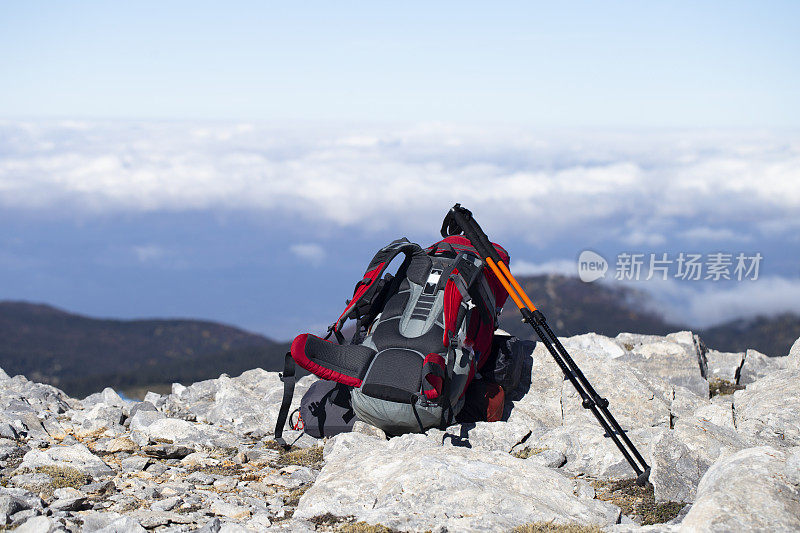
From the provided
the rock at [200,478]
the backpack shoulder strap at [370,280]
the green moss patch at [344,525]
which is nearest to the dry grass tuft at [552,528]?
the green moss patch at [344,525]

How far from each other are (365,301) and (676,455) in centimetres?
479

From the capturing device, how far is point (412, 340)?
945cm

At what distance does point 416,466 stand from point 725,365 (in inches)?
376

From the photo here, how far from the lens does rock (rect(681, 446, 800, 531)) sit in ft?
16.1

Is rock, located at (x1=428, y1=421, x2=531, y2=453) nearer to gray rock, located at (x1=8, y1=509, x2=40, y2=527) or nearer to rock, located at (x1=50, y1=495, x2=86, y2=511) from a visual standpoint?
rock, located at (x1=50, y1=495, x2=86, y2=511)

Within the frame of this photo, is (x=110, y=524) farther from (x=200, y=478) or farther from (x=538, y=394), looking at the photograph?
(x=538, y=394)

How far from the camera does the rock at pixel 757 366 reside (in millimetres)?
13414

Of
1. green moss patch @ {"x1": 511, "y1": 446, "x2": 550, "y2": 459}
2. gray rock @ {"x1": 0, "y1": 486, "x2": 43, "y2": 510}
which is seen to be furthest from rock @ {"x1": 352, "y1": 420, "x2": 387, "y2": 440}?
gray rock @ {"x1": 0, "y1": 486, "x2": 43, "y2": 510}

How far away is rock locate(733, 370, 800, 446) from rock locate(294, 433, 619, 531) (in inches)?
126

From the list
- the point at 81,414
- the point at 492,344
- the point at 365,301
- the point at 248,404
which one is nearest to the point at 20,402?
the point at 81,414

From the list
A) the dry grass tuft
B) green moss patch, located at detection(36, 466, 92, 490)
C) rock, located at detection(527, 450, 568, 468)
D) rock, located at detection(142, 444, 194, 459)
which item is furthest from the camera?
rock, located at detection(142, 444, 194, 459)

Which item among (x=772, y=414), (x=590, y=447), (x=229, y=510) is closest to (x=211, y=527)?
(x=229, y=510)

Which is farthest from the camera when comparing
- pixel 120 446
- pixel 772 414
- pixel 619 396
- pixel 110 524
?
pixel 619 396

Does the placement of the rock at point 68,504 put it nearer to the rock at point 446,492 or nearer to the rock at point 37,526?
the rock at point 37,526
